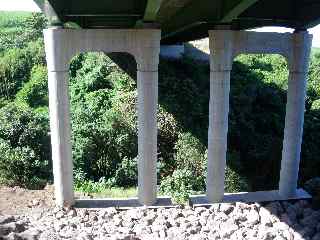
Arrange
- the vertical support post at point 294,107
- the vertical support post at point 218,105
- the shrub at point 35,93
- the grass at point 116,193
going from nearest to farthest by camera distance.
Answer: the vertical support post at point 218,105 → the vertical support post at point 294,107 → the grass at point 116,193 → the shrub at point 35,93

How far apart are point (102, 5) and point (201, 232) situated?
851cm

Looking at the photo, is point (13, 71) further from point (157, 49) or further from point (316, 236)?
point (316, 236)

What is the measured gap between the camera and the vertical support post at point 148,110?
15.7 meters

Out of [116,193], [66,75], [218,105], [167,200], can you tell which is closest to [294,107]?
[218,105]

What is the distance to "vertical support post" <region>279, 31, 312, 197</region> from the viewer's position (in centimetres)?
1767

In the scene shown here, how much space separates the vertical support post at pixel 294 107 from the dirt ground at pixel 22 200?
9.51m

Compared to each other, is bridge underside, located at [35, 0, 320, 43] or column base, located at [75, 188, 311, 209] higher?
bridge underside, located at [35, 0, 320, 43]

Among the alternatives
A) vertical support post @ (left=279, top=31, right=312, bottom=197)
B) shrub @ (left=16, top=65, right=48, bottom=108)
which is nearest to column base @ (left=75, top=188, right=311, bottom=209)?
vertical support post @ (left=279, top=31, right=312, bottom=197)

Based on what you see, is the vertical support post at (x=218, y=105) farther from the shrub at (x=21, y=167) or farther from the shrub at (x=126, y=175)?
the shrub at (x=21, y=167)

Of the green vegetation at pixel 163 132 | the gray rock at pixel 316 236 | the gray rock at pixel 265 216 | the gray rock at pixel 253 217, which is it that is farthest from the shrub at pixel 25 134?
the gray rock at pixel 316 236

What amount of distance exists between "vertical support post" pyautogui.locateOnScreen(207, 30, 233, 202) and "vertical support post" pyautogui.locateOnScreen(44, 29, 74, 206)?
5223mm

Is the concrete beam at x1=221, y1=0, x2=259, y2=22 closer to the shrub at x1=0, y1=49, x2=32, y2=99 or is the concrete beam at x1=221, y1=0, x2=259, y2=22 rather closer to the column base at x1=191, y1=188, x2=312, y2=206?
the column base at x1=191, y1=188, x2=312, y2=206

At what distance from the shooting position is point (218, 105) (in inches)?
650

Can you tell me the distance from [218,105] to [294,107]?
3599 mm
